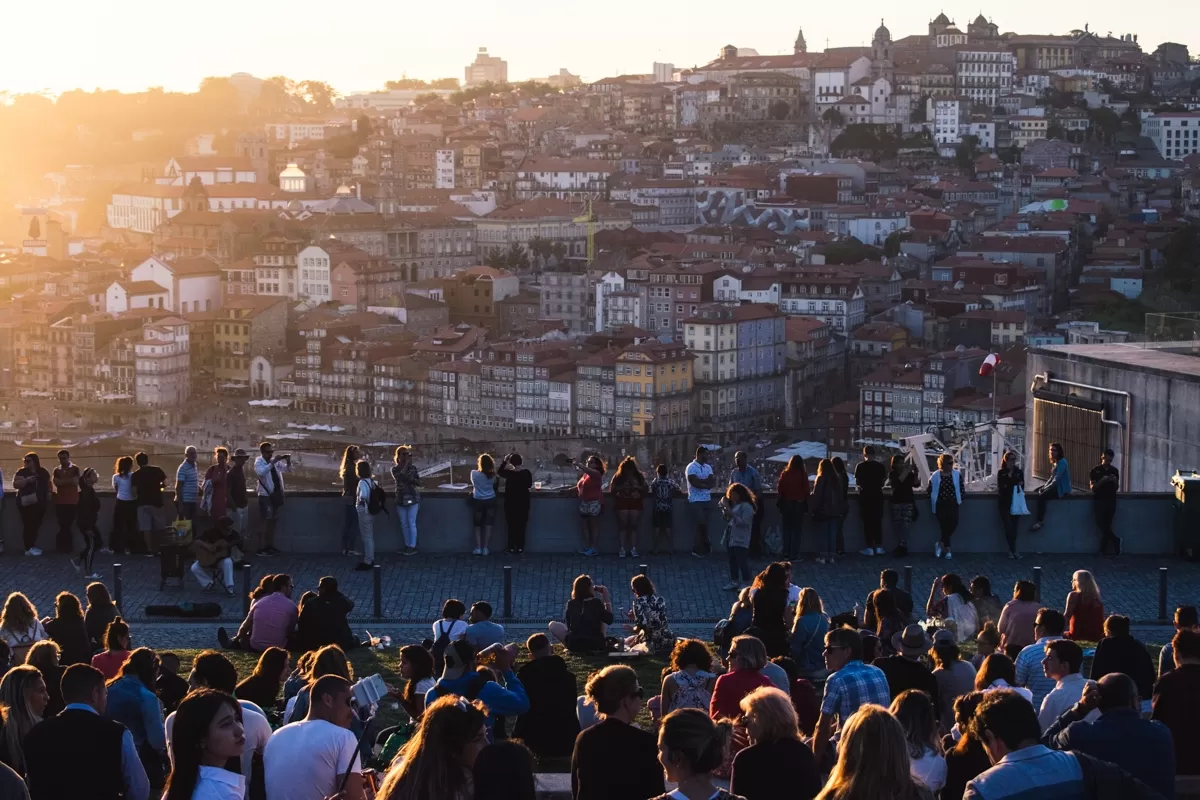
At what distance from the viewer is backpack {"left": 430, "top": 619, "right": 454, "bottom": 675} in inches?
195

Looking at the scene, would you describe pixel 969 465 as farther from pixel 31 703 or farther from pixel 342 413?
pixel 342 413

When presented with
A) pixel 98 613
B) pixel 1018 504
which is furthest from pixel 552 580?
pixel 98 613

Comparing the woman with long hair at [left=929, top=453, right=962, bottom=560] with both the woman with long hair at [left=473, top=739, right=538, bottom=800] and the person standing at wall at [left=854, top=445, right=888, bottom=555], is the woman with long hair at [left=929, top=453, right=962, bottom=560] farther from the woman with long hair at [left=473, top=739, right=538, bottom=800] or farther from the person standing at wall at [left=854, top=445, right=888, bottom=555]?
the woman with long hair at [left=473, top=739, right=538, bottom=800]

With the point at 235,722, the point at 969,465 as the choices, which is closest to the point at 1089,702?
the point at 235,722

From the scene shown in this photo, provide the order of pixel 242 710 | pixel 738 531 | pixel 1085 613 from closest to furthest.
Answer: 1. pixel 242 710
2. pixel 1085 613
3. pixel 738 531

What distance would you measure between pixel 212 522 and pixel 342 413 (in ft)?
169

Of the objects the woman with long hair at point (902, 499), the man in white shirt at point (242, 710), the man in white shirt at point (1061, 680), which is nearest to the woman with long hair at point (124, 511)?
the woman with long hair at point (902, 499)

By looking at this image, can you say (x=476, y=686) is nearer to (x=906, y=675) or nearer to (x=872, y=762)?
(x=906, y=675)

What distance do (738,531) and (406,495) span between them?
54.8 inches

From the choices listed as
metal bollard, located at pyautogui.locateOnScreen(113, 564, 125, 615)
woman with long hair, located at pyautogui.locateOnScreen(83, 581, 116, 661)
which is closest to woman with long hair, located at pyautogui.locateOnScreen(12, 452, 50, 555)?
metal bollard, located at pyautogui.locateOnScreen(113, 564, 125, 615)

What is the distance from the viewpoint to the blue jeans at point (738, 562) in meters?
7.66

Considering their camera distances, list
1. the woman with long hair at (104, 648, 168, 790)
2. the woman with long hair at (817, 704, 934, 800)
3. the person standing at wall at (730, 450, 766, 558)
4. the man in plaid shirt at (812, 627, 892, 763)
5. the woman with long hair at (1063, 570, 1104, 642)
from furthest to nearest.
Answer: the person standing at wall at (730, 450, 766, 558), the woman with long hair at (1063, 570, 1104, 642), the woman with long hair at (104, 648, 168, 790), the man in plaid shirt at (812, 627, 892, 763), the woman with long hair at (817, 704, 934, 800)

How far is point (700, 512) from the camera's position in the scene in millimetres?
8250

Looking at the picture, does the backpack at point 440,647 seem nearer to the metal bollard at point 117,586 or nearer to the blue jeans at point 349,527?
the metal bollard at point 117,586
